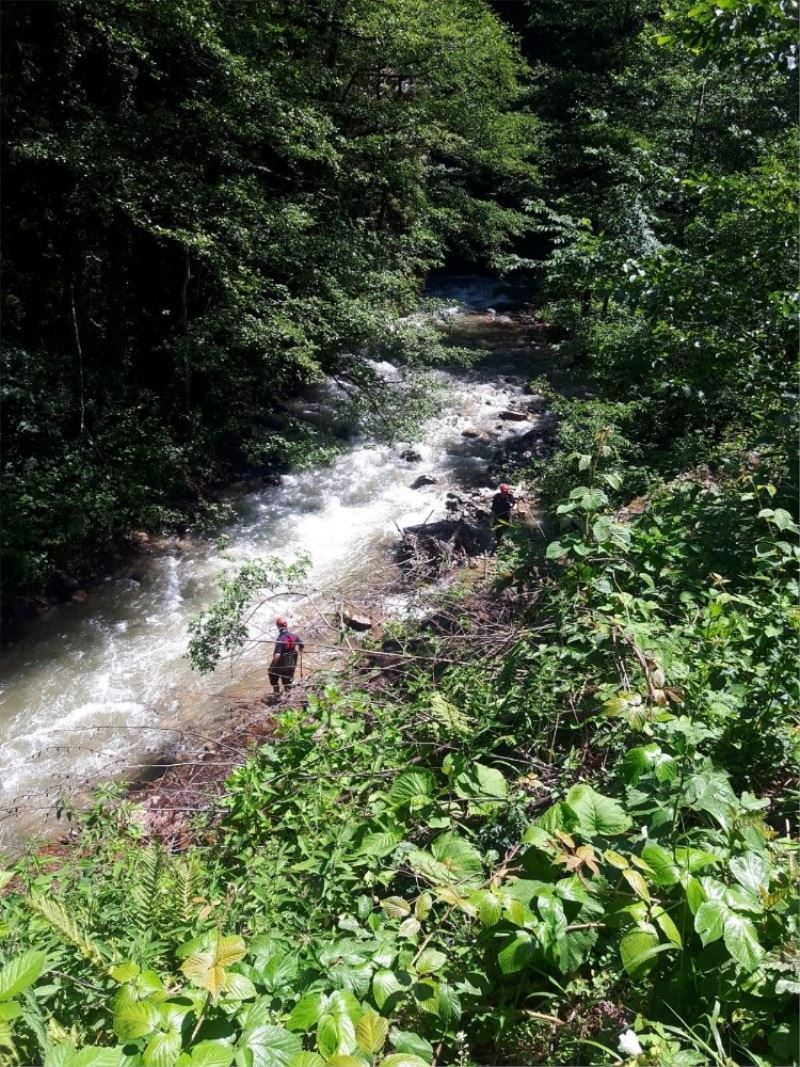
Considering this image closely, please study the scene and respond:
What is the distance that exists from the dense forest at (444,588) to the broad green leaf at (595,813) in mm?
12

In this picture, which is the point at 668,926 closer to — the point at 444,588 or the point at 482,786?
the point at 482,786

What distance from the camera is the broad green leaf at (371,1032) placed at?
1.47m

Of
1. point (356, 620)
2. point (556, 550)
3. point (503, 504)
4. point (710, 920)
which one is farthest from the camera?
point (503, 504)

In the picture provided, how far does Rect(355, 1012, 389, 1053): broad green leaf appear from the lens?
58.0 inches

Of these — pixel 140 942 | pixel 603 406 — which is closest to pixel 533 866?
pixel 140 942

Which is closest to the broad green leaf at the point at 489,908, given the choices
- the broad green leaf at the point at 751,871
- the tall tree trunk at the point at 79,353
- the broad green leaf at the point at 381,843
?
the broad green leaf at the point at 751,871

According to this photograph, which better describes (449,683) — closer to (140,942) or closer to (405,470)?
(140,942)

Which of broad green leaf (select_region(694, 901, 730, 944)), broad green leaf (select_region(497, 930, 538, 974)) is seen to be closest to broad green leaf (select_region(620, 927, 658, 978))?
broad green leaf (select_region(694, 901, 730, 944))

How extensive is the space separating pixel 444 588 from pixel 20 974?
13.9 ft

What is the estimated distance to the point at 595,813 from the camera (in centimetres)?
196

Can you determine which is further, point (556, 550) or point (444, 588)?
point (444, 588)

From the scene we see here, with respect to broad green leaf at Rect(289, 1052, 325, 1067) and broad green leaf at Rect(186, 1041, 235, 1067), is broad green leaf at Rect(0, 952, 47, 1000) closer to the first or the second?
broad green leaf at Rect(186, 1041, 235, 1067)

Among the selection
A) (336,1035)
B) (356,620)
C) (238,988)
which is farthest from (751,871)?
(356,620)

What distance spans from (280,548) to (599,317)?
22.0 ft
